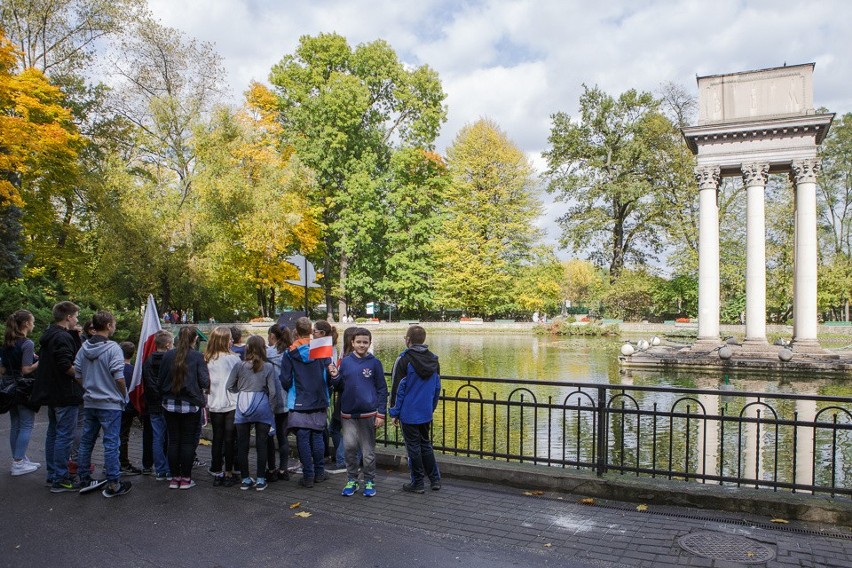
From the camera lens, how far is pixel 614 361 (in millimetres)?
25844

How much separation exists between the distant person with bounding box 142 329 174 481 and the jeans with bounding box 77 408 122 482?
508 millimetres

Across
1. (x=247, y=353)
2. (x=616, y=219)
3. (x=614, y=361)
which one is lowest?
(x=614, y=361)

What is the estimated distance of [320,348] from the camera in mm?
6965

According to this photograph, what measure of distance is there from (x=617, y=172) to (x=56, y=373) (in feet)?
166

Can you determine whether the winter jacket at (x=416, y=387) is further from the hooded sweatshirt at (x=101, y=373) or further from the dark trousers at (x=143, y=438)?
Answer: the dark trousers at (x=143, y=438)

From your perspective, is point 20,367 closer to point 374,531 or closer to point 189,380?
point 189,380

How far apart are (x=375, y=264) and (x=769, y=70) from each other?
30.4m

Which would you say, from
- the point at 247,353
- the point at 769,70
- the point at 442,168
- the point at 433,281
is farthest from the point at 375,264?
the point at 247,353

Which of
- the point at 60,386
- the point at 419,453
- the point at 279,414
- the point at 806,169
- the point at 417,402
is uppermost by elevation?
the point at 806,169

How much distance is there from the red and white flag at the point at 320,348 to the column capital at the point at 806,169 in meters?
25.6

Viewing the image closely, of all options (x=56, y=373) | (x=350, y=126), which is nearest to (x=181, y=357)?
(x=56, y=373)

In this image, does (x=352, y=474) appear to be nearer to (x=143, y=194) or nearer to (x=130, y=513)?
(x=130, y=513)

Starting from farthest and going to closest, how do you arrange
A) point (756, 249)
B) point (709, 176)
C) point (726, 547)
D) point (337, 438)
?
point (709, 176)
point (756, 249)
point (337, 438)
point (726, 547)

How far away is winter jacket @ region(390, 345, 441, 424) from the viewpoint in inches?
258
